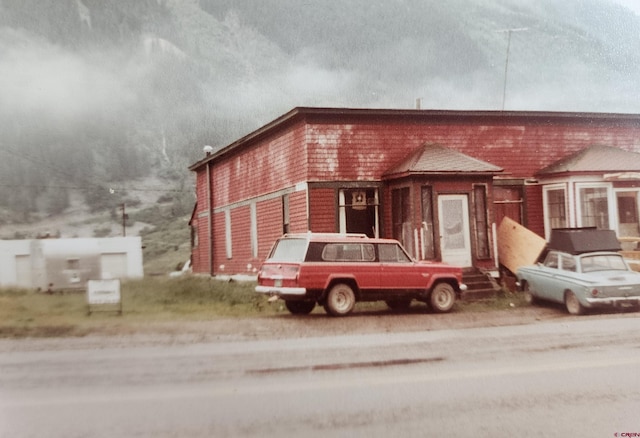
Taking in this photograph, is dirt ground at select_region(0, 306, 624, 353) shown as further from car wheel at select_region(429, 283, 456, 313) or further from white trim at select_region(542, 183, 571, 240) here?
white trim at select_region(542, 183, 571, 240)

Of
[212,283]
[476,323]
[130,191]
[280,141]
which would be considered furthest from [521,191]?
[130,191]

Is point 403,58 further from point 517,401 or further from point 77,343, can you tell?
point 77,343

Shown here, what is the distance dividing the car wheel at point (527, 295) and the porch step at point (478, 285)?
1.10 m

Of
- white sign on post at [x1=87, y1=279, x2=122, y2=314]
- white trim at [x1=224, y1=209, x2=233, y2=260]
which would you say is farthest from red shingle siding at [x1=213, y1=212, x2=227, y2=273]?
white sign on post at [x1=87, y1=279, x2=122, y2=314]

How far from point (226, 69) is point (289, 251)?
431 centimetres

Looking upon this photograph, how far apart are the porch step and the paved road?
14.8ft

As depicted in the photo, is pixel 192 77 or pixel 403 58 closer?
pixel 192 77

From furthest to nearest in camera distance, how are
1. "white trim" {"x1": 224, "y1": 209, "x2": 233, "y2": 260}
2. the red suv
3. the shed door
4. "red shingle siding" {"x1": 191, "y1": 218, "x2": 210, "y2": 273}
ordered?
the red suv, "white trim" {"x1": 224, "y1": 209, "x2": 233, "y2": 260}, "red shingle siding" {"x1": 191, "y1": 218, "x2": 210, "y2": 273}, the shed door

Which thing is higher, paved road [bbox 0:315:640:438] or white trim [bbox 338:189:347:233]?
white trim [bbox 338:189:347:233]

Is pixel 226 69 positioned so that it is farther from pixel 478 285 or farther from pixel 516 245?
pixel 516 245

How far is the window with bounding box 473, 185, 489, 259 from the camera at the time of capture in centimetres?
1208

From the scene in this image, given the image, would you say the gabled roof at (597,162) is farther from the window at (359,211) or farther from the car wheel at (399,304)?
the car wheel at (399,304)

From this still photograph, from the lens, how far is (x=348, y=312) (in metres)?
8.39

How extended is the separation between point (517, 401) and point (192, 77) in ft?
12.3
